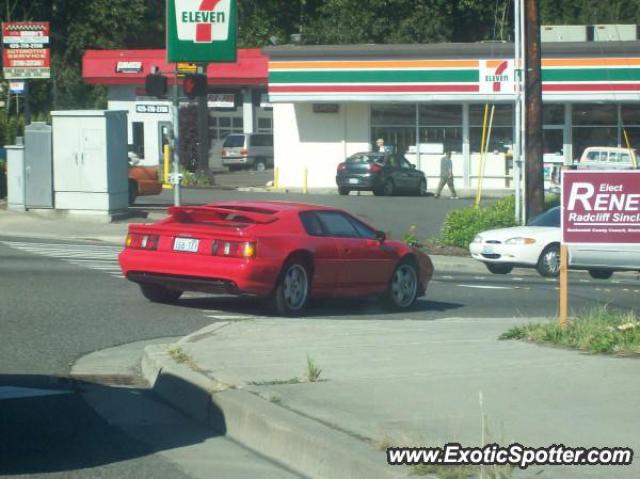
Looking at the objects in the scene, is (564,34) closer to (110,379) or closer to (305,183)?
→ (305,183)

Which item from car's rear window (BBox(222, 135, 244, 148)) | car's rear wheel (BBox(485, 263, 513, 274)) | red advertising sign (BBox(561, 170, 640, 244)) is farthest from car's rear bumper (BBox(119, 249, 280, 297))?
car's rear window (BBox(222, 135, 244, 148))

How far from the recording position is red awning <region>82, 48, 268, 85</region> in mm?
55188

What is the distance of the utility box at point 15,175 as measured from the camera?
94.5 feet

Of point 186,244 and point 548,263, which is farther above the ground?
point 186,244

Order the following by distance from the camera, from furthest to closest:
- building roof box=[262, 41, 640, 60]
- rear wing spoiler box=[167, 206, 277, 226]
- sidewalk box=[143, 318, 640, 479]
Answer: building roof box=[262, 41, 640, 60]
rear wing spoiler box=[167, 206, 277, 226]
sidewalk box=[143, 318, 640, 479]

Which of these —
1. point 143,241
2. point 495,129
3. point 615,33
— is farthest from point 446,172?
point 143,241

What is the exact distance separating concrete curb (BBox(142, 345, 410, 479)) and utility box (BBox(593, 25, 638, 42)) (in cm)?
3987

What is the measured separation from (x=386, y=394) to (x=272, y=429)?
1.20m

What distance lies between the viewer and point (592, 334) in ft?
34.8

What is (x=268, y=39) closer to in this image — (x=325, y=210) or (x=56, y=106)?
(x=56, y=106)

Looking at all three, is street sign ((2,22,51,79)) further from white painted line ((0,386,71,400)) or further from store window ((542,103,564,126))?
white painted line ((0,386,71,400))

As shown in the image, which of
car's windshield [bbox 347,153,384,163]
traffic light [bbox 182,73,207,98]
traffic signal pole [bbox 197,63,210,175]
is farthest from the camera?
traffic signal pole [bbox 197,63,210,175]

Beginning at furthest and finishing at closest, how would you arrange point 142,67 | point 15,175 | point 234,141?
point 234,141
point 142,67
point 15,175

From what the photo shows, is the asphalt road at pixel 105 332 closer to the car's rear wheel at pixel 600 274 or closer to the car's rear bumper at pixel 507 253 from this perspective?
the car's rear wheel at pixel 600 274
